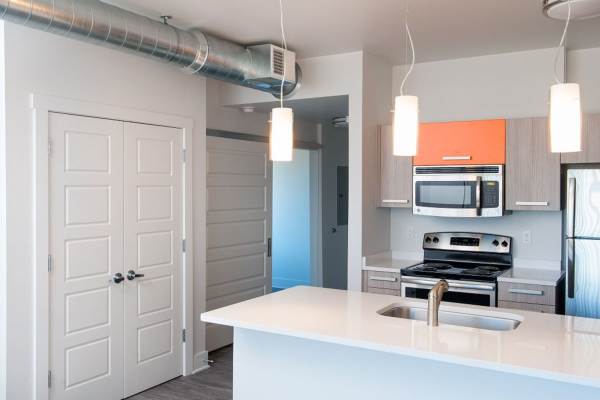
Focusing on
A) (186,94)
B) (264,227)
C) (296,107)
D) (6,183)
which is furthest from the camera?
(264,227)

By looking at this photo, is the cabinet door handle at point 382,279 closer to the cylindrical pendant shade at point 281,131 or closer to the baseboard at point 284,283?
the cylindrical pendant shade at point 281,131

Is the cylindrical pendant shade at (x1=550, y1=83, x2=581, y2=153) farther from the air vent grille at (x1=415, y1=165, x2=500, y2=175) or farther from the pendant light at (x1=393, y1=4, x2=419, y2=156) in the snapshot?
the air vent grille at (x1=415, y1=165, x2=500, y2=175)

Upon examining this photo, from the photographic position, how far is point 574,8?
9.16ft

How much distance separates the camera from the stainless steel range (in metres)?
4.20

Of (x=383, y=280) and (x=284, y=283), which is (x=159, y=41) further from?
(x=284, y=283)

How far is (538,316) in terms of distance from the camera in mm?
2914

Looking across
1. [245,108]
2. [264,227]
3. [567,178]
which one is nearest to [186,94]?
[245,108]

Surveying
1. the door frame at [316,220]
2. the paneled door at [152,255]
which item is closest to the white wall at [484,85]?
the door frame at [316,220]

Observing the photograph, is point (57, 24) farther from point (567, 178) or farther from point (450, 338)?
point (567, 178)

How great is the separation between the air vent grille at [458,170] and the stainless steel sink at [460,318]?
5.65ft

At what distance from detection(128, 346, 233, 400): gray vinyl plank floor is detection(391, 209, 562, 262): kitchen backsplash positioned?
1.90m

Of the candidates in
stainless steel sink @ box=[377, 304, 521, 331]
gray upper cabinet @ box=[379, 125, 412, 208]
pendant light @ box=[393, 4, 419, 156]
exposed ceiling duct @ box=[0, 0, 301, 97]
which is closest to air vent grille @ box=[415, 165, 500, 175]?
gray upper cabinet @ box=[379, 125, 412, 208]

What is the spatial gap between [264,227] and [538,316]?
11.2 ft

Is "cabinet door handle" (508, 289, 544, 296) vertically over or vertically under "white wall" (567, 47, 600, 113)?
under
